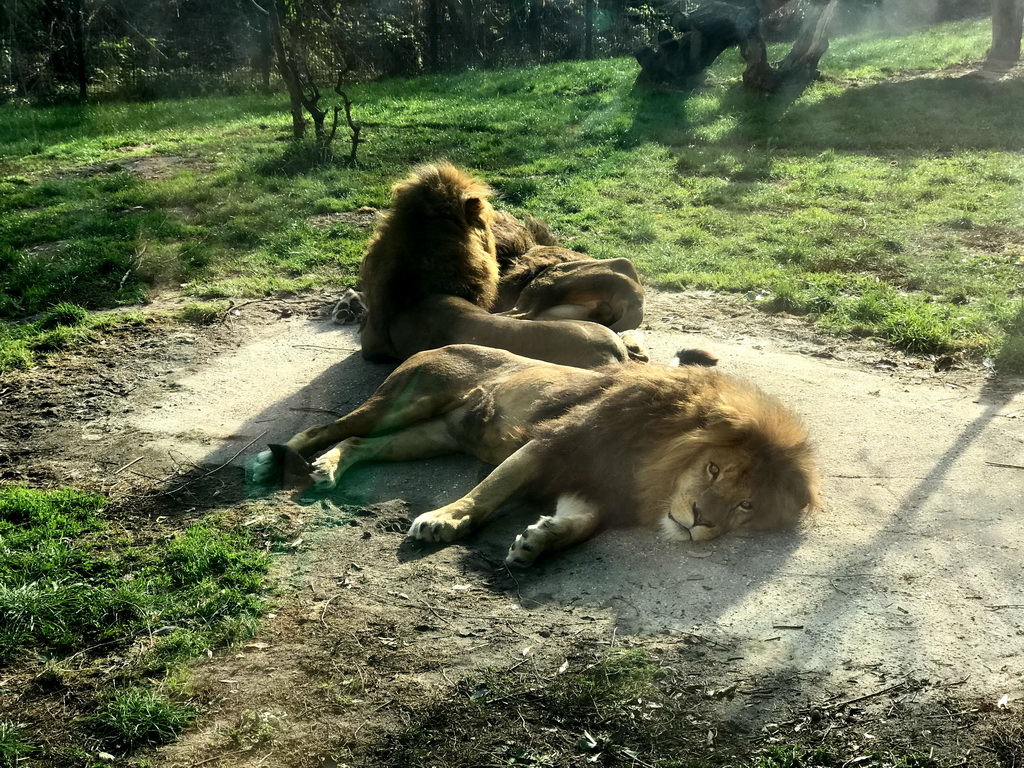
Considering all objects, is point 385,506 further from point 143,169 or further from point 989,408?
point 143,169

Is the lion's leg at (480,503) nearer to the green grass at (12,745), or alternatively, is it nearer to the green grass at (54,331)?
the green grass at (12,745)

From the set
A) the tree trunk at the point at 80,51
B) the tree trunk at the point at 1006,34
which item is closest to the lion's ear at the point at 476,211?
the tree trunk at the point at 1006,34

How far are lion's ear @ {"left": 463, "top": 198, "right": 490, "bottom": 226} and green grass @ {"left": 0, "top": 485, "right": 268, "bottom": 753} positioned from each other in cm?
318

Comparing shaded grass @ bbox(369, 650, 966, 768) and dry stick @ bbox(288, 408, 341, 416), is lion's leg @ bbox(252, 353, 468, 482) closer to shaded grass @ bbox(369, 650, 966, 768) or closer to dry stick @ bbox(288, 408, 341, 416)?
dry stick @ bbox(288, 408, 341, 416)

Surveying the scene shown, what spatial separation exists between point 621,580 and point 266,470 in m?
1.97

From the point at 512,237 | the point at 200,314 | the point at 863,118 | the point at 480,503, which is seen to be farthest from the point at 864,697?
the point at 863,118

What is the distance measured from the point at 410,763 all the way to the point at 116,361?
4.65 m

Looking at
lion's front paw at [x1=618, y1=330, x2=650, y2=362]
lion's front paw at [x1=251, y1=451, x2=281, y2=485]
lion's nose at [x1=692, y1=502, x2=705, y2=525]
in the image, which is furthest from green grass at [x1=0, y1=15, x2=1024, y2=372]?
lion's nose at [x1=692, y1=502, x2=705, y2=525]

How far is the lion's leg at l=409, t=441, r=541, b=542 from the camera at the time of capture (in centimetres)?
422

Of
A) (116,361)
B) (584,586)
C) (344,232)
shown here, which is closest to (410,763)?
(584,586)

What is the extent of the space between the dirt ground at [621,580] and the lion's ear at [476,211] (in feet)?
4.67

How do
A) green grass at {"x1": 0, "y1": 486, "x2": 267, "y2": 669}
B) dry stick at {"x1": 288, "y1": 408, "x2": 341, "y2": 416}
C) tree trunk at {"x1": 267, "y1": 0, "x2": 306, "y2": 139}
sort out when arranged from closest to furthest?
green grass at {"x1": 0, "y1": 486, "x2": 267, "y2": 669} < dry stick at {"x1": 288, "y1": 408, "x2": 341, "y2": 416} < tree trunk at {"x1": 267, "y1": 0, "x2": 306, "y2": 139}

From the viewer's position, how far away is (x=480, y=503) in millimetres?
4336

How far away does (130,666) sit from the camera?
10.9 ft
